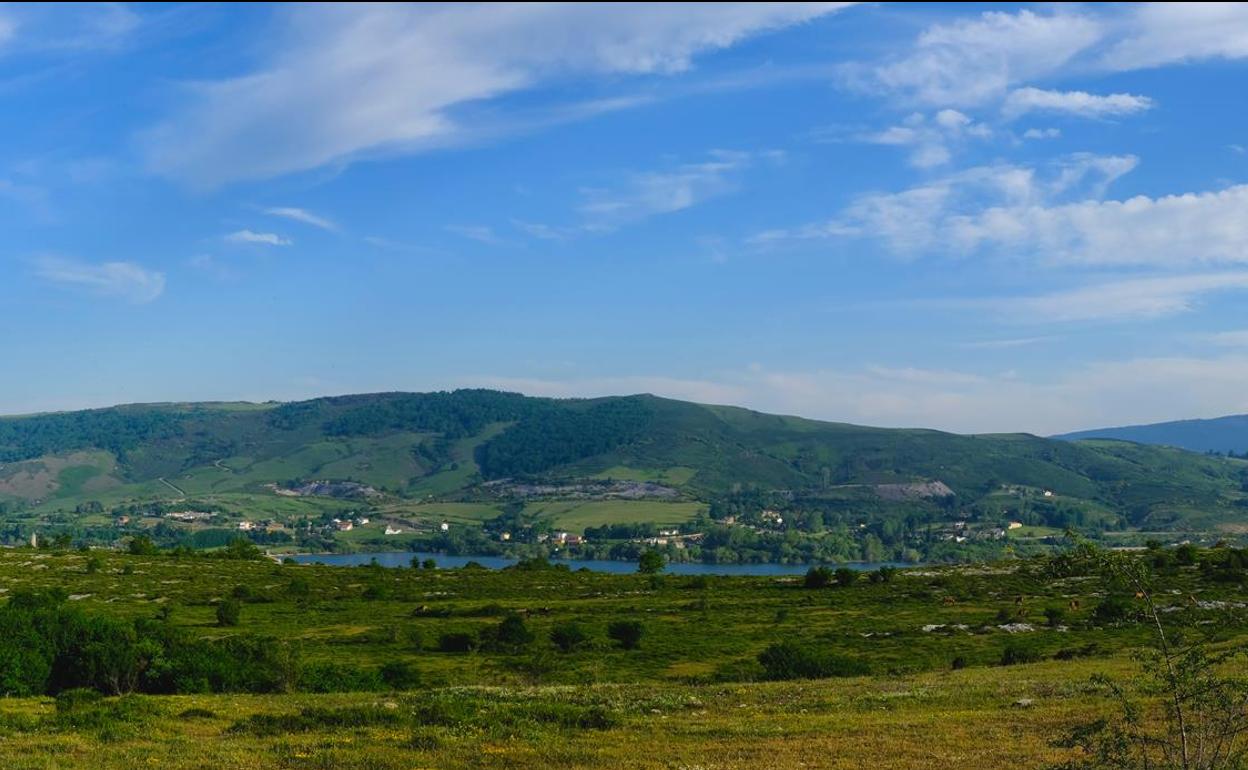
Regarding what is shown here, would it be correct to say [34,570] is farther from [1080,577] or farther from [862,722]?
[1080,577]

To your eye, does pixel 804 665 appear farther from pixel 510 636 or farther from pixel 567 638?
pixel 510 636

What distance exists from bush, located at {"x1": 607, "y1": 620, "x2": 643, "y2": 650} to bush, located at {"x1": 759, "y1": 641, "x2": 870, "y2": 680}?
9949 millimetres

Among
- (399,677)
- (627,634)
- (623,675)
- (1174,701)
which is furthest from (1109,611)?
(1174,701)

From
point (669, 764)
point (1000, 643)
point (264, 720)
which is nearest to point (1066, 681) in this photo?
point (1000, 643)

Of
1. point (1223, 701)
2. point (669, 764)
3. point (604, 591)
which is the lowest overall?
point (604, 591)

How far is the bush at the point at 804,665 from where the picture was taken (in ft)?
128

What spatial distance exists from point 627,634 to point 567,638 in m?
3.07

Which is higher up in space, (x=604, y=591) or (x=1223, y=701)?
(x=1223, y=701)

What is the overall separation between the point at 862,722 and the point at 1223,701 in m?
10.6

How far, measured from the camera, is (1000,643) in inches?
1853

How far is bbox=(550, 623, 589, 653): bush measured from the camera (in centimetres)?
4928

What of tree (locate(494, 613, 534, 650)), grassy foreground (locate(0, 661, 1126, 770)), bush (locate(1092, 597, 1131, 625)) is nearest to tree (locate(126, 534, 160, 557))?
tree (locate(494, 613, 534, 650))

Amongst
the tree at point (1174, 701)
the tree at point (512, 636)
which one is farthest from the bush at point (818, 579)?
the tree at point (1174, 701)

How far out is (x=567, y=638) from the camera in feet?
162
